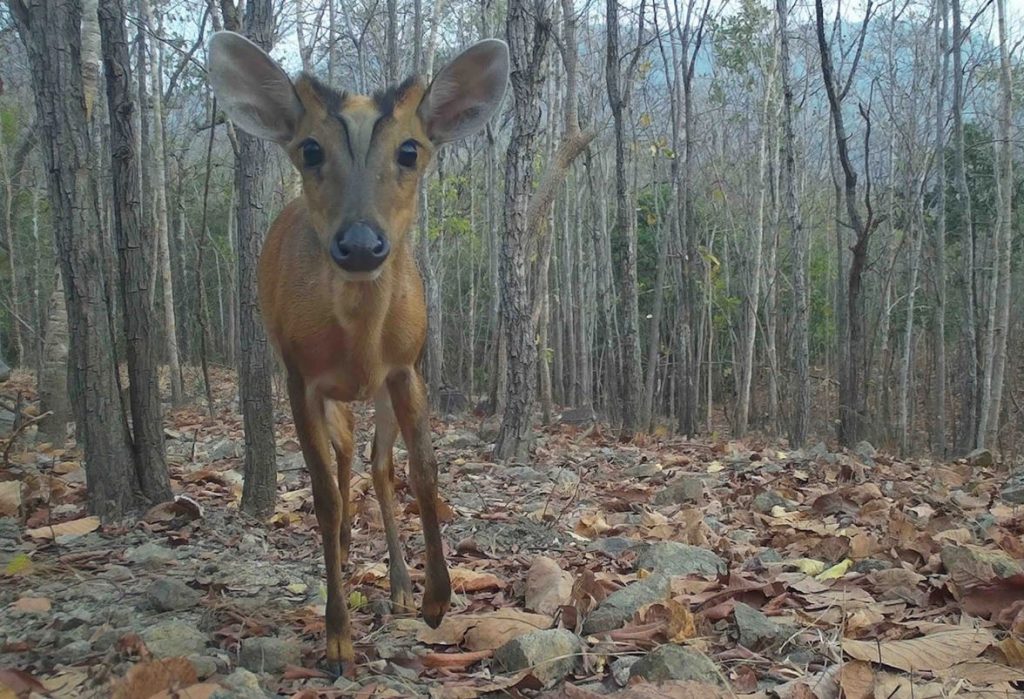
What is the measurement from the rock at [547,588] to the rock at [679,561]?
1.70ft

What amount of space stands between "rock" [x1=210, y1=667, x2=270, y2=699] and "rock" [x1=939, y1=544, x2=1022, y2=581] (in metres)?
2.55

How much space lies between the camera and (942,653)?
271 centimetres

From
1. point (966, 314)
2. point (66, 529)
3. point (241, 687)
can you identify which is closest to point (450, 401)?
point (966, 314)

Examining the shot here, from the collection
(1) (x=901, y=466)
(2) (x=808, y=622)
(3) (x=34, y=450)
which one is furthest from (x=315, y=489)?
(1) (x=901, y=466)

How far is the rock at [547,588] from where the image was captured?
11.9ft

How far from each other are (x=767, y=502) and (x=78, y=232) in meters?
4.64

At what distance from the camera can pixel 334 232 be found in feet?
10.4

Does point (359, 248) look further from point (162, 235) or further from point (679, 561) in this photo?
point (162, 235)

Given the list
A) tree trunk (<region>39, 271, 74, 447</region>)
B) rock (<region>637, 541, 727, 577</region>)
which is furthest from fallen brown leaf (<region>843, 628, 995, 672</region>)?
tree trunk (<region>39, 271, 74, 447</region>)

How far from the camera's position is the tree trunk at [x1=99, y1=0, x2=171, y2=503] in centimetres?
517

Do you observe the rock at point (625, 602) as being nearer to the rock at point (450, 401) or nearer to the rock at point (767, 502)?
the rock at point (767, 502)

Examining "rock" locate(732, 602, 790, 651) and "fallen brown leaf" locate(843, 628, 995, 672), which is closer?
"fallen brown leaf" locate(843, 628, 995, 672)

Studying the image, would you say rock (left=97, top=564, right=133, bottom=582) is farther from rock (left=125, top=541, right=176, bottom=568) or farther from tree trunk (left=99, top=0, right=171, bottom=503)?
tree trunk (left=99, top=0, right=171, bottom=503)

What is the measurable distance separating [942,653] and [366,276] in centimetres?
220
